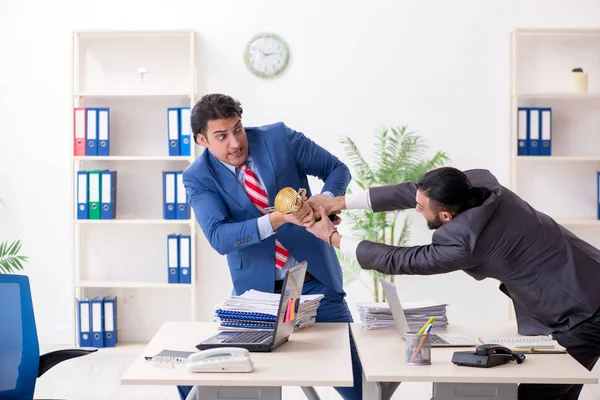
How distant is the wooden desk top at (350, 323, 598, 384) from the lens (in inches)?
88.8

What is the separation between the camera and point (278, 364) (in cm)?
238

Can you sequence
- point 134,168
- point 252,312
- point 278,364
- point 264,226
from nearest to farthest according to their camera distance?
1. point 278,364
2. point 252,312
3. point 264,226
4. point 134,168

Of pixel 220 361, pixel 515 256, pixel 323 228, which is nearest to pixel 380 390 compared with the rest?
pixel 220 361

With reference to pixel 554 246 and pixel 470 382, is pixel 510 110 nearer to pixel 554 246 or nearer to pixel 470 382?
pixel 554 246

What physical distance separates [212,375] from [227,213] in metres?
1.00

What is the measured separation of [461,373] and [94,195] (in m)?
3.67

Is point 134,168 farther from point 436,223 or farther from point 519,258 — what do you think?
point 519,258

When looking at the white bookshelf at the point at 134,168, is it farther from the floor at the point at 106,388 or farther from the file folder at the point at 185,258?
the floor at the point at 106,388

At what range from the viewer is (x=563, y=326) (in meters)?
2.69

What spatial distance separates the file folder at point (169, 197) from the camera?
5359 millimetres

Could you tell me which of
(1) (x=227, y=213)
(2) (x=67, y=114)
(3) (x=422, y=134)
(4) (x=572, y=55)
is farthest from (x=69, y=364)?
(4) (x=572, y=55)

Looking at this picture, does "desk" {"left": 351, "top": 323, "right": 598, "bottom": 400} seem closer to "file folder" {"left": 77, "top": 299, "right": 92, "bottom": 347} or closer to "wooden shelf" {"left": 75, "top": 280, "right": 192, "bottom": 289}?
"wooden shelf" {"left": 75, "top": 280, "right": 192, "bottom": 289}

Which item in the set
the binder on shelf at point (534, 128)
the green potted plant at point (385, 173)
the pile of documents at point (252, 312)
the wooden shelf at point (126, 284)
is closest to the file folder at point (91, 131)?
the wooden shelf at point (126, 284)

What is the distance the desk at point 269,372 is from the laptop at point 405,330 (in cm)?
20
